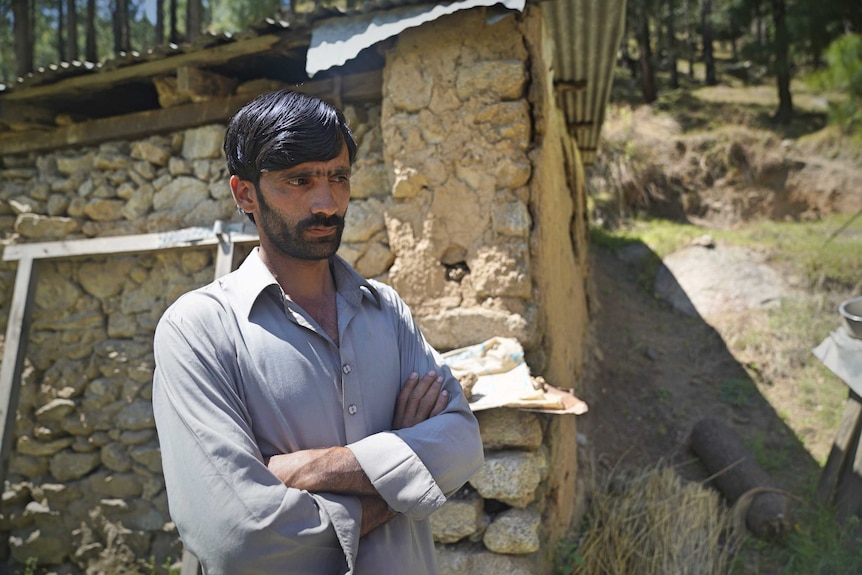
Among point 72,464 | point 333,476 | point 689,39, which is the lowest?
point 72,464

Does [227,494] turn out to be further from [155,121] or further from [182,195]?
[155,121]

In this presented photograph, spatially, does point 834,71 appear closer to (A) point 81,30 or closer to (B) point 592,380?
(B) point 592,380

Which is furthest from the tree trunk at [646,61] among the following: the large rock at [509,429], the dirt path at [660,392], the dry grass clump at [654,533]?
the large rock at [509,429]

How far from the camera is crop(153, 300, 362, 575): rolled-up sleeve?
50.0 inches

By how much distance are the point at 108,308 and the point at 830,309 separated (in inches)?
294

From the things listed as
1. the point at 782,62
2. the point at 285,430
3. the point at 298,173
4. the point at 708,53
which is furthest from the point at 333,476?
the point at 708,53

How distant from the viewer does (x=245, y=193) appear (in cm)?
165

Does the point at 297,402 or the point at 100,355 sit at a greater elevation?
the point at 297,402

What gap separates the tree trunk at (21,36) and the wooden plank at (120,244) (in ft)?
20.0

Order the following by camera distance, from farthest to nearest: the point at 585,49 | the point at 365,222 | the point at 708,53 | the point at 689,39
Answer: the point at 689,39, the point at 708,53, the point at 585,49, the point at 365,222

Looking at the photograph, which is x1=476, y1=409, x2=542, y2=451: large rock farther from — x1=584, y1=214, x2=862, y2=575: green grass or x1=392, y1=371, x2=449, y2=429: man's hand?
x1=392, y1=371, x2=449, y2=429: man's hand

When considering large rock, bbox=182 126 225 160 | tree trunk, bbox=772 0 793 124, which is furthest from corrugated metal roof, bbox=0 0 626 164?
tree trunk, bbox=772 0 793 124

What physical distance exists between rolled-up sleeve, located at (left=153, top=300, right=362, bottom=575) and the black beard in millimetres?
327

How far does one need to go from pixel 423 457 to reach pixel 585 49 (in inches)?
151
